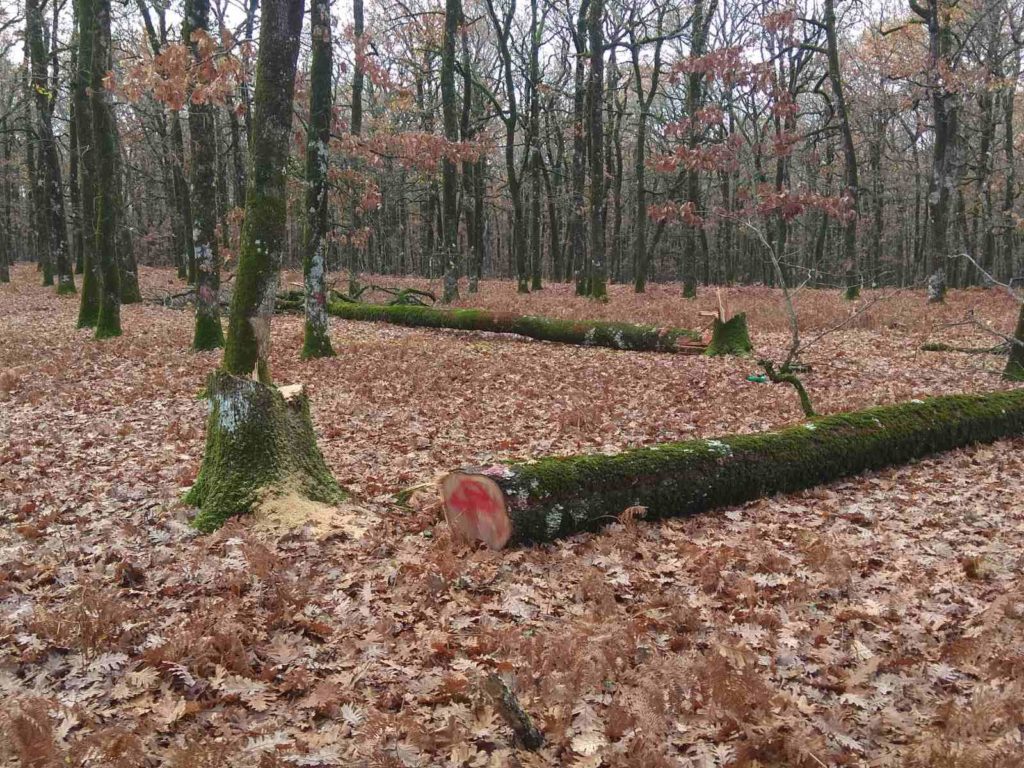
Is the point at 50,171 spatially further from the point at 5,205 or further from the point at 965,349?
the point at 965,349

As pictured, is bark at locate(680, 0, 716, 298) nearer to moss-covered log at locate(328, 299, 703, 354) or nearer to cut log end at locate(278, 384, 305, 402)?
moss-covered log at locate(328, 299, 703, 354)

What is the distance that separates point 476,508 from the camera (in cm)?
548

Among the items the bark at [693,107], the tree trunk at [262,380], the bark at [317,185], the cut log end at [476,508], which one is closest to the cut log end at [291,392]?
the tree trunk at [262,380]

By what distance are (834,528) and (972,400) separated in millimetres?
3828

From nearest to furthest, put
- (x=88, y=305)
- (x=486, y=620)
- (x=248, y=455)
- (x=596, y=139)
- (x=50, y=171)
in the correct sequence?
1. (x=486, y=620)
2. (x=248, y=455)
3. (x=88, y=305)
4. (x=596, y=139)
5. (x=50, y=171)

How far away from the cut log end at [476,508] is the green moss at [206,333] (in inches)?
398

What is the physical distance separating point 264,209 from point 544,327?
10.1m

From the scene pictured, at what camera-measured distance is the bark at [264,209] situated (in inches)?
251

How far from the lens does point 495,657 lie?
4.00 meters

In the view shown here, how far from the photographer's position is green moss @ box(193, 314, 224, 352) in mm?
13906

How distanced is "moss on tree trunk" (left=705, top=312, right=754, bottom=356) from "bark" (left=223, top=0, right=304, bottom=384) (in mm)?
9250

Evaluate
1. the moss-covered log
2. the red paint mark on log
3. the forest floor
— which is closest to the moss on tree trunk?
the moss-covered log

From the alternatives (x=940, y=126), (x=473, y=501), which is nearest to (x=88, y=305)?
(x=473, y=501)

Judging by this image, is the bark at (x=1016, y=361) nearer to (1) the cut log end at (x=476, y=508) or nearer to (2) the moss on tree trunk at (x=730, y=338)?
(2) the moss on tree trunk at (x=730, y=338)
